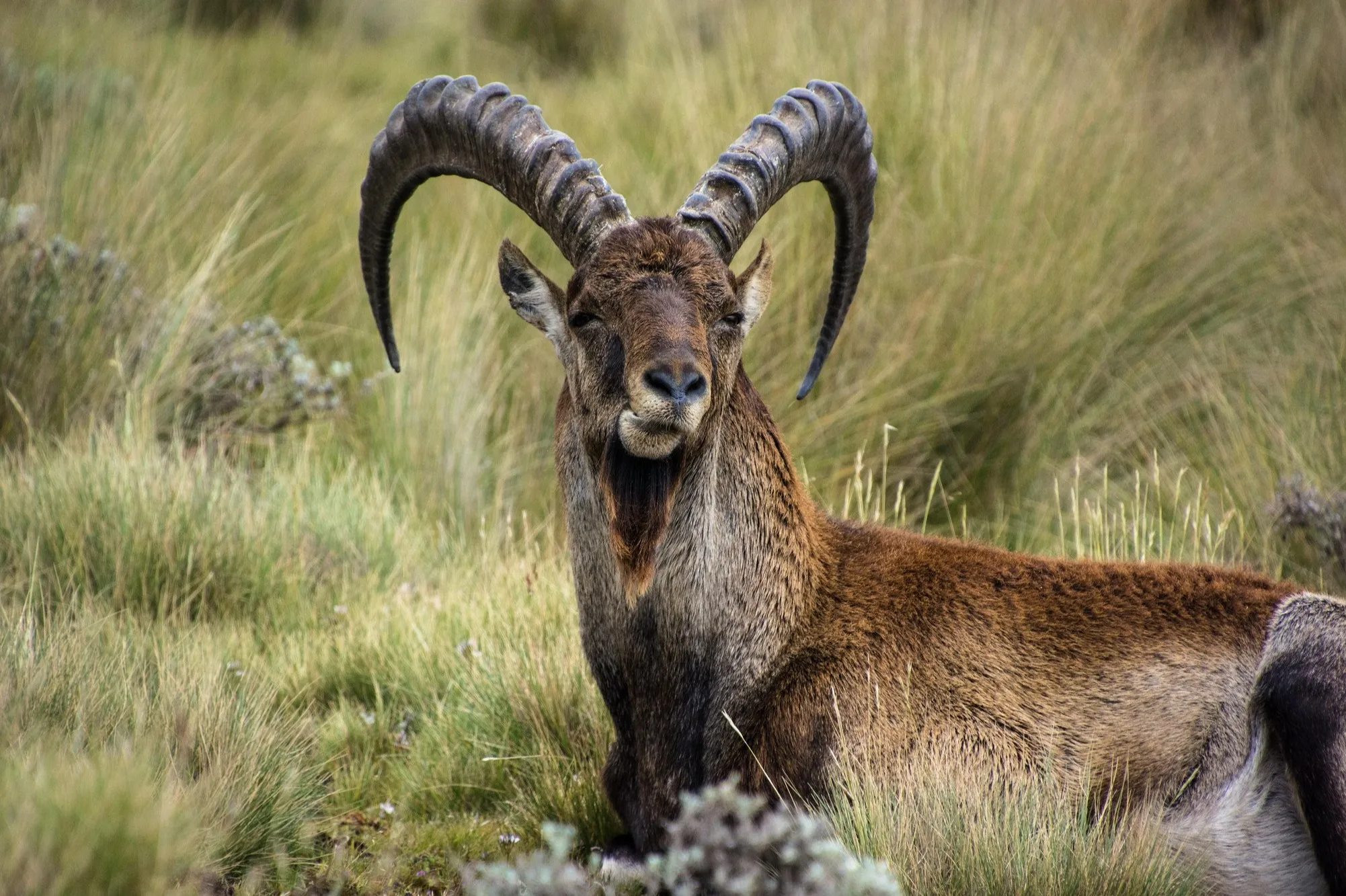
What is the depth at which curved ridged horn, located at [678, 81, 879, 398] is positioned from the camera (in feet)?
13.8

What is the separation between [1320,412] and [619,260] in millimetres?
4588

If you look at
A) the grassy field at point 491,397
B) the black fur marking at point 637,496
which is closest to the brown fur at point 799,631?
the black fur marking at point 637,496

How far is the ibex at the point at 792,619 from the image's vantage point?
377 cm

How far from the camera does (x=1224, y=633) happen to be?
4.00 meters

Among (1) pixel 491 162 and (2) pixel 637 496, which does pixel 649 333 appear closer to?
(2) pixel 637 496

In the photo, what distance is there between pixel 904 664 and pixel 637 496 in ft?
3.15

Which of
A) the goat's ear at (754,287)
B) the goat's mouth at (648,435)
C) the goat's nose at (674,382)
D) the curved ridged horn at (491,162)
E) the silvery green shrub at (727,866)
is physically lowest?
the silvery green shrub at (727,866)

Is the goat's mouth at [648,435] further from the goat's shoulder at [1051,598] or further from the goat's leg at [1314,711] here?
the goat's leg at [1314,711]

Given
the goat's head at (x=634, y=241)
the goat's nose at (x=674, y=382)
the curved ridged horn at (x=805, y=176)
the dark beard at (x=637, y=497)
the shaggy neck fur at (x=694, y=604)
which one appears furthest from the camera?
the curved ridged horn at (x=805, y=176)

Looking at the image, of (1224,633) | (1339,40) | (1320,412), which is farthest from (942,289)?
(1339,40)

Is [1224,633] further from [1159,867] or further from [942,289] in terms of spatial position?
[942,289]

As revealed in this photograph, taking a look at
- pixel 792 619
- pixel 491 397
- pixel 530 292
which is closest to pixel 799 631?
pixel 792 619

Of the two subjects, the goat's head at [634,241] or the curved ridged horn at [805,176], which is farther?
the curved ridged horn at [805,176]

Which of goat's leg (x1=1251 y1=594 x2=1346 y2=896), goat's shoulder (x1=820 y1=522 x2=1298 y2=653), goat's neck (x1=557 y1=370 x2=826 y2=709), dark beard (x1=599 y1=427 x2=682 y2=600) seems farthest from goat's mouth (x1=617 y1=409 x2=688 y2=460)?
goat's leg (x1=1251 y1=594 x2=1346 y2=896)
